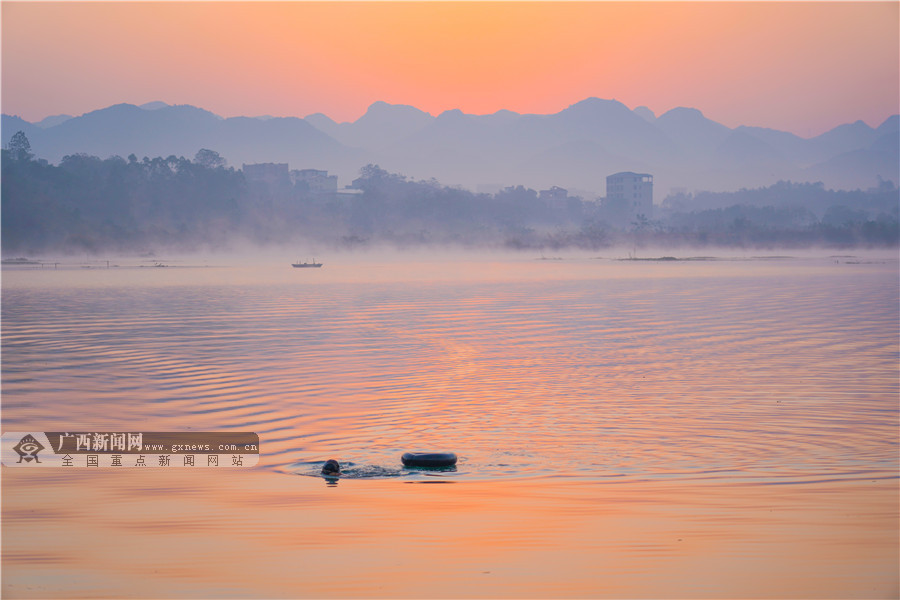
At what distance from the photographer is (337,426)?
17312mm

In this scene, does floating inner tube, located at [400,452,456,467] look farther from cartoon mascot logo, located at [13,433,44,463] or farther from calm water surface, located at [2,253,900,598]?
cartoon mascot logo, located at [13,433,44,463]

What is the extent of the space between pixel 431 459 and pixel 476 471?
2.17 feet

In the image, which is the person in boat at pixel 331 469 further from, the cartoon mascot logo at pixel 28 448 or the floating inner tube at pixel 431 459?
the cartoon mascot logo at pixel 28 448

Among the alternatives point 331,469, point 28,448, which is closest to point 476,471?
point 331,469

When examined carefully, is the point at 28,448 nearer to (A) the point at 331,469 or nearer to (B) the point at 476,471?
(A) the point at 331,469

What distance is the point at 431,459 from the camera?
46.0 feet

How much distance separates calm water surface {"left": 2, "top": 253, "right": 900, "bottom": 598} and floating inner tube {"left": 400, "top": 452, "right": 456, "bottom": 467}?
0.85 feet

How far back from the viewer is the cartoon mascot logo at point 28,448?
587 inches

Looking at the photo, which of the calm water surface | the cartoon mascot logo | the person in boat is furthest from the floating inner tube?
the cartoon mascot logo

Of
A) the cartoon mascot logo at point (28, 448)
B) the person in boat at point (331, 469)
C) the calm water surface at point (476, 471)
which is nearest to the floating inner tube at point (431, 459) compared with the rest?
the calm water surface at point (476, 471)

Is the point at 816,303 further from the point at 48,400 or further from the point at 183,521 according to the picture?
the point at 183,521

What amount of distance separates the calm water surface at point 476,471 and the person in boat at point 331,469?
8.3 inches

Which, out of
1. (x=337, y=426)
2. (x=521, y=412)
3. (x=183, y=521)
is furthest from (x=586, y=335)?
(x=183, y=521)

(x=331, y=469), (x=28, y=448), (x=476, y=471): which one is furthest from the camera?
(x=28, y=448)
